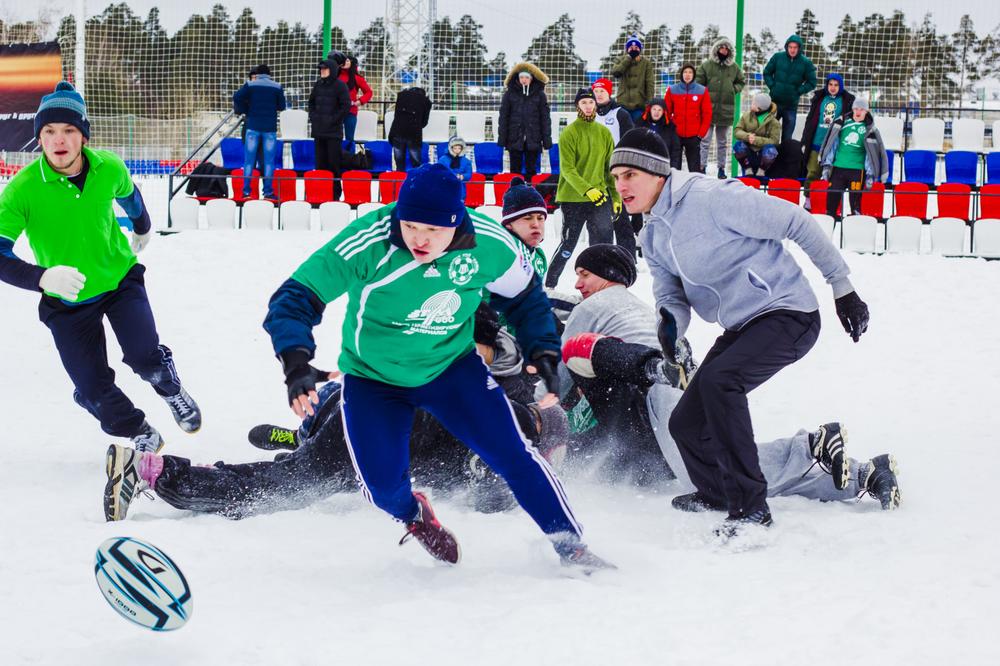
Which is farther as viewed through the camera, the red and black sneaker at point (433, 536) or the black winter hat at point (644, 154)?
the black winter hat at point (644, 154)

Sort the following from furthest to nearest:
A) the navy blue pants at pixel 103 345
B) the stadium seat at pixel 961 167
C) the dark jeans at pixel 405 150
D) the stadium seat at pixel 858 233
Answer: the stadium seat at pixel 961 167 → the dark jeans at pixel 405 150 → the stadium seat at pixel 858 233 → the navy blue pants at pixel 103 345

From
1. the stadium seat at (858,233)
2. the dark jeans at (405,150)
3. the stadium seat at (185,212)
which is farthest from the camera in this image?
the dark jeans at (405,150)

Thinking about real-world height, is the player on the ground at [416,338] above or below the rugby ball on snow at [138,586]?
above

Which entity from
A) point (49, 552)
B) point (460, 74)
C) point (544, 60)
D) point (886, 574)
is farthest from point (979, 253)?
point (49, 552)

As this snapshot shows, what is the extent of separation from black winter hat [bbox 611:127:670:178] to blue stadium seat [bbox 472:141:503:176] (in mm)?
9778

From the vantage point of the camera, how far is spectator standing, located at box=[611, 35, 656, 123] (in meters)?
11.8

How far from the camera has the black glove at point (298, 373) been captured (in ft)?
10.2

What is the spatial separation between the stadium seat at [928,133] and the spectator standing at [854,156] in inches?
108

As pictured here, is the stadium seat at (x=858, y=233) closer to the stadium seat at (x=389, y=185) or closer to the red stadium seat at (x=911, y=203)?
the red stadium seat at (x=911, y=203)

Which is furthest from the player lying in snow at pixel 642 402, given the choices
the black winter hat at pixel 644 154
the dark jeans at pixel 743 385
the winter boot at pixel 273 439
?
the winter boot at pixel 273 439

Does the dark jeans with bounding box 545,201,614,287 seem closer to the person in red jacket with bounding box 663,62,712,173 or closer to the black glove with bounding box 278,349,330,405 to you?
the person in red jacket with bounding box 663,62,712,173

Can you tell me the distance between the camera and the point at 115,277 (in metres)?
4.97

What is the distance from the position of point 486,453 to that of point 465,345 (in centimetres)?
37

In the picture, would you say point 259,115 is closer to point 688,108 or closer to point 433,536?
point 688,108
